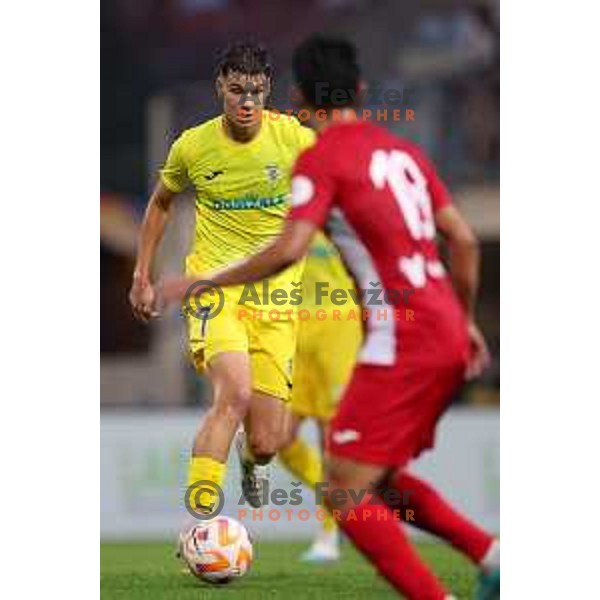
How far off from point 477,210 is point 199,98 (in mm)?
2912

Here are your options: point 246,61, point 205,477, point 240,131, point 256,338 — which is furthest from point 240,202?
point 205,477

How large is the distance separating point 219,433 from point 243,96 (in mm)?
1487

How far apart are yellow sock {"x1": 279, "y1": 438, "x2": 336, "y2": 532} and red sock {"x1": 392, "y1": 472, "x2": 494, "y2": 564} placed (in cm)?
425

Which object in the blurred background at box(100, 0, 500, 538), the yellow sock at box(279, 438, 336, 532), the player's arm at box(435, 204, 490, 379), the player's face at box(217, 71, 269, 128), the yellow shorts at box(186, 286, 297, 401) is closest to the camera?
the player's arm at box(435, 204, 490, 379)

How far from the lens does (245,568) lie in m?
9.31

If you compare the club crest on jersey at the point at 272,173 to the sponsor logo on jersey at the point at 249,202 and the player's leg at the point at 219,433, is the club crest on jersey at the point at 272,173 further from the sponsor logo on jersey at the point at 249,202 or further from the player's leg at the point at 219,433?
the player's leg at the point at 219,433

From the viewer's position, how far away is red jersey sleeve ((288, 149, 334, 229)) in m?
6.93

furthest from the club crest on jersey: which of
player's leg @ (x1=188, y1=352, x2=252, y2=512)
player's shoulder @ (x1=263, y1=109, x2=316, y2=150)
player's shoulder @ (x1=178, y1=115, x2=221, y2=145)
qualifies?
player's leg @ (x1=188, y1=352, x2=252, y2=512)

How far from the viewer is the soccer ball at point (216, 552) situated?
9211mm

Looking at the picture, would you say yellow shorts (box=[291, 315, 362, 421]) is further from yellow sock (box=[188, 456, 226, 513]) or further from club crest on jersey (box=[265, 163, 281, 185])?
yellow sock (box=[188, 456, 226, 513])

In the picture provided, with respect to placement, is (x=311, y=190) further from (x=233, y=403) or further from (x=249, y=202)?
(x=249, y=202)
